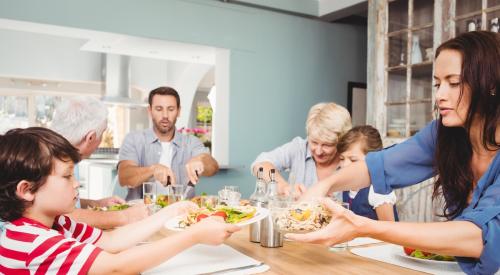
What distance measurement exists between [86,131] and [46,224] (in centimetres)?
69

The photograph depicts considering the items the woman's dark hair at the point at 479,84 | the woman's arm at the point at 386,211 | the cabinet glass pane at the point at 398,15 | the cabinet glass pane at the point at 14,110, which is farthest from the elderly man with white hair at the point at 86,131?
the cabinet glass pane at the point at 14,110

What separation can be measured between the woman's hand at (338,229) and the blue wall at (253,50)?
3245 millimetres

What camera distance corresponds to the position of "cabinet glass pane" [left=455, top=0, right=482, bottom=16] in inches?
121

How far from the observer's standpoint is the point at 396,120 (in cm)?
367

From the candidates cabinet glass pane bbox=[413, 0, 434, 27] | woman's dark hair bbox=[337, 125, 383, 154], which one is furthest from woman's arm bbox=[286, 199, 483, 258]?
cabinet glass pane bbox=[413, 0, 434, 27]

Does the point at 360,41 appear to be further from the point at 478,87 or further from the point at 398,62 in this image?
the point at 478,87

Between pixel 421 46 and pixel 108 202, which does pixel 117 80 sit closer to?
pixel 421 46

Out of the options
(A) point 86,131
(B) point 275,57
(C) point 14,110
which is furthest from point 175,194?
(C) point 14,110

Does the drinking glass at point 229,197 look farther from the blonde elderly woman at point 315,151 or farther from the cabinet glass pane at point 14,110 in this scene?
the cabinet glass pane at point 14,110

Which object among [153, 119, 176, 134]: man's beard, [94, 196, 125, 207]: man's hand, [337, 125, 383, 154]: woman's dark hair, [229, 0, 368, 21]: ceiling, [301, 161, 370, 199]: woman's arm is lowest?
[94, 196, 125, 207]: man's hand

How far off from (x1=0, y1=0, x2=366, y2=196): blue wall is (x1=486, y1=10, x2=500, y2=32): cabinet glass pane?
2025 mm

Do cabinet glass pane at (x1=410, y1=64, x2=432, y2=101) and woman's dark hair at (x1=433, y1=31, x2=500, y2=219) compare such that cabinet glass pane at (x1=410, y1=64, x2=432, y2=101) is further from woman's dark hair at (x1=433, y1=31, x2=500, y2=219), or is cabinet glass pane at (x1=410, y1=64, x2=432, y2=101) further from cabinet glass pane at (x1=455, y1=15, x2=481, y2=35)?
woman's dark hair at (x1=433, y1=31, x2=500, y2=219)

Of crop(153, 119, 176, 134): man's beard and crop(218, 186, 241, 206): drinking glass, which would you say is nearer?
crop(218, 186, 241, 206): drinking glass

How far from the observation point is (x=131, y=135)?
118 inches
